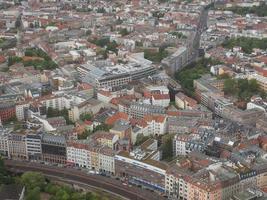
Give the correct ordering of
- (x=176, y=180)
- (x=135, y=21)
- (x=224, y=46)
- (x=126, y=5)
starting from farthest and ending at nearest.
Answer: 1. (x=126, y=5)
2. (x=135, y=21)
3. (x=224, y=46)
4. (x=176, y=180)

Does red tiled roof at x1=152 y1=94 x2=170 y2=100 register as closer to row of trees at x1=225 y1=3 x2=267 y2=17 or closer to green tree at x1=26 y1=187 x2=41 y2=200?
green tree at x1=26 y1=187 x2=41 y2=200

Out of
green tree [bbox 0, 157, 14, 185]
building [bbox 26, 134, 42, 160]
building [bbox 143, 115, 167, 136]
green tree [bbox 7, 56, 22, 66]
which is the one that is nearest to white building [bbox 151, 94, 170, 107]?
building [bbox 143, 115, 167, 136]

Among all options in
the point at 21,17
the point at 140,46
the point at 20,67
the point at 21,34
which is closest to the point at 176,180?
the point at 20,67

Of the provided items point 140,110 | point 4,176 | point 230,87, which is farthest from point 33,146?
point 230,87

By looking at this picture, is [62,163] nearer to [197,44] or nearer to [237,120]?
[237,120]

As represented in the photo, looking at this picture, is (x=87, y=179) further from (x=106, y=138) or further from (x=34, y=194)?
(x=34, y=194)
